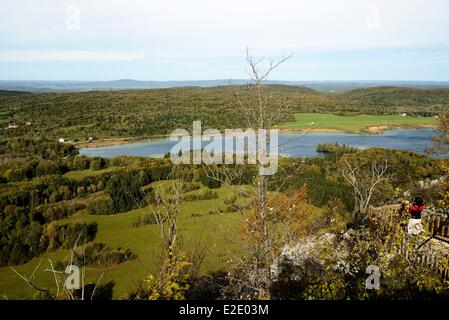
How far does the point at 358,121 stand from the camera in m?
58.0

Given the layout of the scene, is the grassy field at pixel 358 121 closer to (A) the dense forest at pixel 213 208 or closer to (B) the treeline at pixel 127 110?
(B) the treeline at pixel 127 110

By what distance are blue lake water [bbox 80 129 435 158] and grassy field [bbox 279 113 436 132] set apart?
4.39 ft

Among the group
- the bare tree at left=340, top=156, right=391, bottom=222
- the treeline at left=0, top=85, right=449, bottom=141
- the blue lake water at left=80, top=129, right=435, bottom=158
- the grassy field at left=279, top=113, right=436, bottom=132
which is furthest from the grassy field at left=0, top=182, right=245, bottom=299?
the grassy field at left=279, top=113, right=436, bottom=132

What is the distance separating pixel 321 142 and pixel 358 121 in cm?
1548

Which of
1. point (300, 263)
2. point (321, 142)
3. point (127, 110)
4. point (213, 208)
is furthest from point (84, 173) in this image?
point (127, 110)

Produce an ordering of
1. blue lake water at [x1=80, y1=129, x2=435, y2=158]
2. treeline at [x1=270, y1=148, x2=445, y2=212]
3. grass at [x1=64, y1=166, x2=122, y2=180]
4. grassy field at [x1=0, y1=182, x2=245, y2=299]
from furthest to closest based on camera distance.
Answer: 1. blue lake water at [x1=80, y1=129, x2=435, y2=158]
2. grass at [x1=64, y1=166, x2=122, y2=180]
3. treeline at [x1=270, y1=148, x2=445, y2=212]
4. grassy field at [x1=0, y1=182, x2=245, y2=299]

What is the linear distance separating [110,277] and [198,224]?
18.9ft

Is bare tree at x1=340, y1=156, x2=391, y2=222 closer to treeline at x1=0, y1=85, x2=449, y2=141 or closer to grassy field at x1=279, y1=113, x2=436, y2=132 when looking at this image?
treeline at x1=0, y1=85, x2=449, y2=141

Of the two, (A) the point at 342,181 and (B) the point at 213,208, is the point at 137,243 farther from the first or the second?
(A) the point at 342,181

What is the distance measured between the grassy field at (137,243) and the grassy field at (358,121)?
32.0m

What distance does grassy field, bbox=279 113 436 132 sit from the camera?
2048 inches

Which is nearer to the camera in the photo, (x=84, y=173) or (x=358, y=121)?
(x=84, y=173)

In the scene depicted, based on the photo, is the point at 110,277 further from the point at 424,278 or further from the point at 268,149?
the point at 424,278

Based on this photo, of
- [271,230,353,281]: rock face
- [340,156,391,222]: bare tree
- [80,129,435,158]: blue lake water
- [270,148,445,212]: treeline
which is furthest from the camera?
[80,129,435,158]: blue lake water
